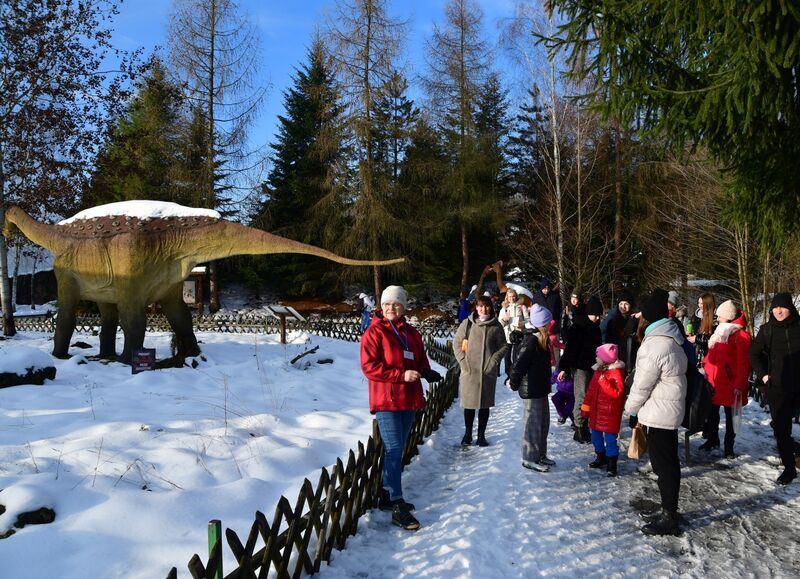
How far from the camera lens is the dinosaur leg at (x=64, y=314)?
363 inches

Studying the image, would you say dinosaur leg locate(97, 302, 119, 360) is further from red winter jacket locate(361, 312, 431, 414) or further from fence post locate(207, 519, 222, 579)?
fence post locate(207, 519, 222, 579)

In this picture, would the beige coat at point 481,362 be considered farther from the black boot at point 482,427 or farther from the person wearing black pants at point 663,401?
the person wearing black pants at point 663,401

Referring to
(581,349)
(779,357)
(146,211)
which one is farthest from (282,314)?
(779,357)

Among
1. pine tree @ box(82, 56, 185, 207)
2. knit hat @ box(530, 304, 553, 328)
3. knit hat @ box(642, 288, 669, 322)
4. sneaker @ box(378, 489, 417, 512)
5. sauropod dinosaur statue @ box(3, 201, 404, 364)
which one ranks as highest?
pine tree @ box(82, 56, 185, 207)

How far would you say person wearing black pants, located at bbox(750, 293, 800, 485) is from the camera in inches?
199

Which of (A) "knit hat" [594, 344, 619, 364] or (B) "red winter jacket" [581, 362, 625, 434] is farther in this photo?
(A) "knit hat" [594, 344, 619, 364]

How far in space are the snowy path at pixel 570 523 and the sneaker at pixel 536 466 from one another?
62mm

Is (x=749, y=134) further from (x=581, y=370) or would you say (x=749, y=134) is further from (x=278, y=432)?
(x=278, y=432)

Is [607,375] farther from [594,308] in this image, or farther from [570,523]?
[570,523]

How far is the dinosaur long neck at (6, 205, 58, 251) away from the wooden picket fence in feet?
26.4

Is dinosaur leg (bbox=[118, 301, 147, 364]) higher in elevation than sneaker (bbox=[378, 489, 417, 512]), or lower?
higher

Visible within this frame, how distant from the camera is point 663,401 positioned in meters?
4.07

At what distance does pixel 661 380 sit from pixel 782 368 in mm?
1935

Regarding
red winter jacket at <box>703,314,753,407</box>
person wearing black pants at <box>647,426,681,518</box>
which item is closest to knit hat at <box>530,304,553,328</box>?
person wearing black pants at <box>647,426,681,518</box>
